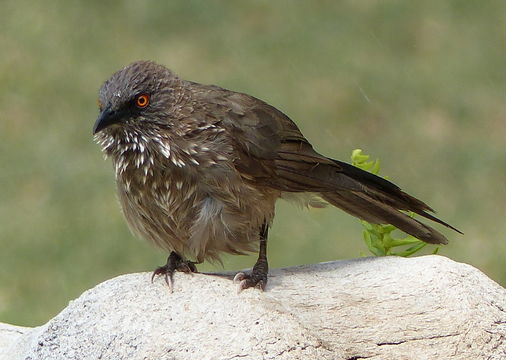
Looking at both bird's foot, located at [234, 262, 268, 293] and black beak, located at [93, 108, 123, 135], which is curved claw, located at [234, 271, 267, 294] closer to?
bird's foot, located at [234, 262, 268, 293]

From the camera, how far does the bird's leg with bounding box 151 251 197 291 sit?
5.68 metres

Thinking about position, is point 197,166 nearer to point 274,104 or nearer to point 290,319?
point 290,319

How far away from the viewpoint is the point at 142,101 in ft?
20.0

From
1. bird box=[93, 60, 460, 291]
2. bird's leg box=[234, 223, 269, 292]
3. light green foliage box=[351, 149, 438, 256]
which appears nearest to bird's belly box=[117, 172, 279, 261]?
bird box=[93, 60, 460, 291]

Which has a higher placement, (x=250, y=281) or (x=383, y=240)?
(x=383, y=240)

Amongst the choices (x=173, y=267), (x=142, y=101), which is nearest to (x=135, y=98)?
(x=142, y=101)

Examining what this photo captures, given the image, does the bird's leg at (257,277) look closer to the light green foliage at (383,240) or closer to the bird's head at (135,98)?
the light green foliage at (383,240)

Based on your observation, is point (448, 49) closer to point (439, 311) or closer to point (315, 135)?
point (315, 135)

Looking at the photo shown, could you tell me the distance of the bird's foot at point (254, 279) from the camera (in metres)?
5.62

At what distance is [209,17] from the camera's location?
13031mm

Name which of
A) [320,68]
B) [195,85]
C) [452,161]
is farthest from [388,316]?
[320,68]

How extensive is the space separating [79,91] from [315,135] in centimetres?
259

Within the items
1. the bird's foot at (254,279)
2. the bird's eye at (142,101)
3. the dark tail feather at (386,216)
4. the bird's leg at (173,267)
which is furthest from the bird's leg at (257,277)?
the bird's eye at (142,101)

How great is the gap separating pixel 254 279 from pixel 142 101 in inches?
45.9
